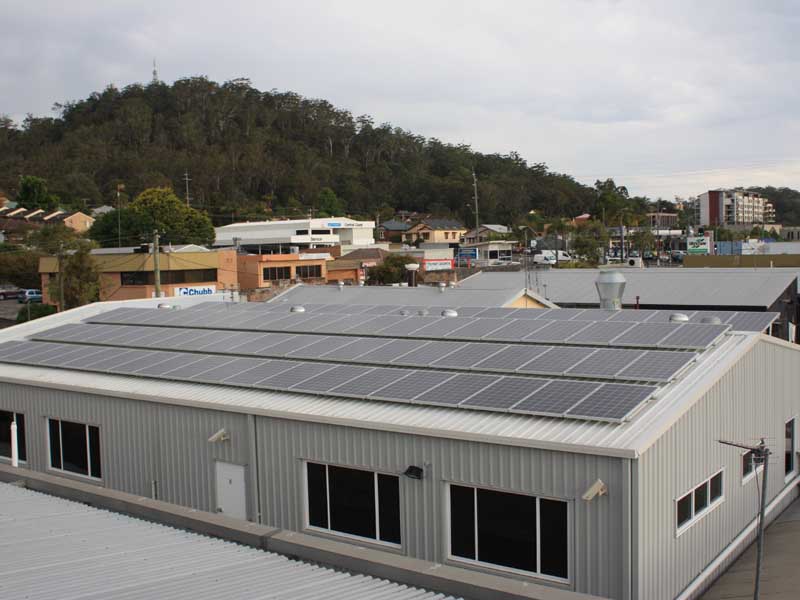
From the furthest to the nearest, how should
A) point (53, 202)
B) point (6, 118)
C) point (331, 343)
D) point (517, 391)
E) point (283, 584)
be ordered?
1. point (6, 118)
2. point (53, 202)
3. point (331, 343)
4. point (517, 391)
5. point (283, 584)

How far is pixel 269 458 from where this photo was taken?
1294cm

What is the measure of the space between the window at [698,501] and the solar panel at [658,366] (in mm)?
1641

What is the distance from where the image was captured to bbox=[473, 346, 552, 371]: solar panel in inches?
540

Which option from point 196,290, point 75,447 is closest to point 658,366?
point 75,447

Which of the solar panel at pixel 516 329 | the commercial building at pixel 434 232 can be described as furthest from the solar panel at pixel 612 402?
the commercial building at pixel 434 232

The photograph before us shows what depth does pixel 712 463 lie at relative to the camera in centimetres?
1188

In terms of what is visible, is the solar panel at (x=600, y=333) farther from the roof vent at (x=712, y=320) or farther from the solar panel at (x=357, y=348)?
the solar panel at (x=357, y=348)

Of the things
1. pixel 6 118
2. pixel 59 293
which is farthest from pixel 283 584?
pixel 6 118

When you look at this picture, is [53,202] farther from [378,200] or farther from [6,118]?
[6,118]

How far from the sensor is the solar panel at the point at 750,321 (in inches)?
631

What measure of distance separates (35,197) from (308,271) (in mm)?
63557

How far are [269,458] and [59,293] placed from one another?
37.6m

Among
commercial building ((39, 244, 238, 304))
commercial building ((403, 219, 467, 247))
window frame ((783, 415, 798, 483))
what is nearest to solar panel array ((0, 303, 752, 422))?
window frame ((783, 415, 798, 483))

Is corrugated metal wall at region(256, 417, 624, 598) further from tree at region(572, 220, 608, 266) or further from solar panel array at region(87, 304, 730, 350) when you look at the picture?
tree at region(572, 220, 608, 266)
